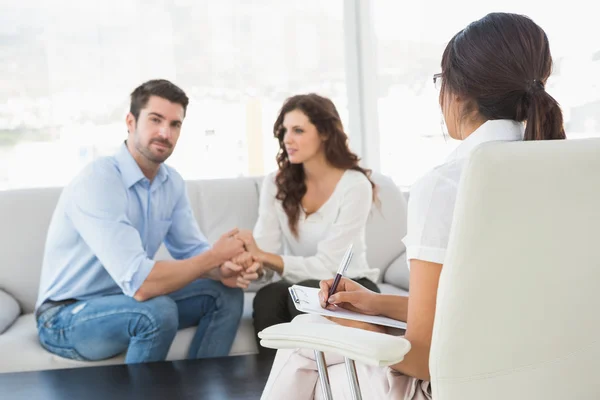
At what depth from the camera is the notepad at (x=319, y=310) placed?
158cm

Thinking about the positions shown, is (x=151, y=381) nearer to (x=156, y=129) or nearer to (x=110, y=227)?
(x=110, y=227)

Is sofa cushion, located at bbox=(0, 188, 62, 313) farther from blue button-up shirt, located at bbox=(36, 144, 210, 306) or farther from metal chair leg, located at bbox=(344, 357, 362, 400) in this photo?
metal chair leg, located at bbox=(344, 357, 362, 400)

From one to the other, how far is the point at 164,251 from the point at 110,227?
75 cm

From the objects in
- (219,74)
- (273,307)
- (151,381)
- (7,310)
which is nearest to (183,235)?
(273,307)

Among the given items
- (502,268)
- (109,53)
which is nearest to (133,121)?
(109,53)

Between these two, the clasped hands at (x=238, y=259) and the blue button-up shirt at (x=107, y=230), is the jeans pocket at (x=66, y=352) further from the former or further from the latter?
the clasped hands at (x=238, y=259)

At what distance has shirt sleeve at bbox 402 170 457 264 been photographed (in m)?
1.38

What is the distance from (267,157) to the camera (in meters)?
4.96

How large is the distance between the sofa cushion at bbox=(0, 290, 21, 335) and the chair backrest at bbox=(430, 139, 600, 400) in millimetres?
2326

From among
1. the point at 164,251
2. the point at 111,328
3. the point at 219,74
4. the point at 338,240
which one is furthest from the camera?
the point at 219,74

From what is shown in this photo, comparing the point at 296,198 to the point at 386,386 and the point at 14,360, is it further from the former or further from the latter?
the point at 386,386

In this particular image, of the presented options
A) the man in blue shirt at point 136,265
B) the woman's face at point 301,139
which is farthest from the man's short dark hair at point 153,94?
the woman's face at point 301,139

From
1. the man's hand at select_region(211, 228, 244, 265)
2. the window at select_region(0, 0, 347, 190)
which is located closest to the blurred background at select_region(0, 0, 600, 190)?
the window at select_region(0, 0, 347, 190)

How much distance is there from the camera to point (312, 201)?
3447 mm
